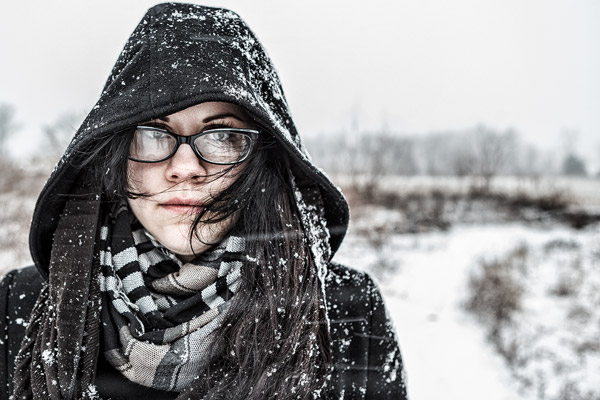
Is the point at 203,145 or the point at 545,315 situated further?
the point at 545,315

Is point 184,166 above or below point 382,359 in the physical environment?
above

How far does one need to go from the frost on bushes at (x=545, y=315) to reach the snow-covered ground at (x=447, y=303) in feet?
0.28

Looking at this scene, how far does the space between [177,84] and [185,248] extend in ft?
1.56

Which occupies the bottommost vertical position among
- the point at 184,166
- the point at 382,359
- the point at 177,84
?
the point at 382,359

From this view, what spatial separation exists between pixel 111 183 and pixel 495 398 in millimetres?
4541

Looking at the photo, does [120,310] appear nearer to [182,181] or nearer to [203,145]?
[182,181]

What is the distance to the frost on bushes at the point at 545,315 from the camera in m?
4.92

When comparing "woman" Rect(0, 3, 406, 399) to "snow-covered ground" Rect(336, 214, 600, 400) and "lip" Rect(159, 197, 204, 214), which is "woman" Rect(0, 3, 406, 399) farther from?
"snow-covered ground" Rect(336, 214, 600, 400)

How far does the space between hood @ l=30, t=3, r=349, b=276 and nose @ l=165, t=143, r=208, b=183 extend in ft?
0.44

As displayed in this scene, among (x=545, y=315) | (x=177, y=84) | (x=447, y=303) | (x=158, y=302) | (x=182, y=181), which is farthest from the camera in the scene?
(x=447, y=303)

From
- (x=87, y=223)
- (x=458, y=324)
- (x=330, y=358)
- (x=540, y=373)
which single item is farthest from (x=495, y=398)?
(x=87, y=223)

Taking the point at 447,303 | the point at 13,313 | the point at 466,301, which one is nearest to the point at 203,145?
the point at 13,313

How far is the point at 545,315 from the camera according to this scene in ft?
22.1

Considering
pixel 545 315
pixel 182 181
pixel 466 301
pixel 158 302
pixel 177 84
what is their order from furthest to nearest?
pixel 466 301 → pixel 545 315 → pixel 158 302 → pixel 182 181 → pixel 177 84
